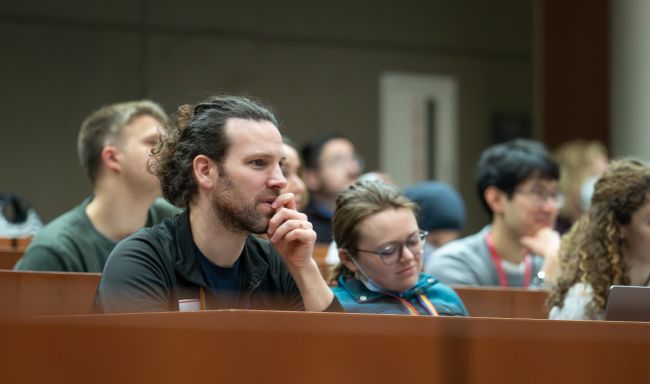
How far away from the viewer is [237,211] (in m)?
2.45

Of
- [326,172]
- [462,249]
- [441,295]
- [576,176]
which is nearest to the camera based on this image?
[441,295]

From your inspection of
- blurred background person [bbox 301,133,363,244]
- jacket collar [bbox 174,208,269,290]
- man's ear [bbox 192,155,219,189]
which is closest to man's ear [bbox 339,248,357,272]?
jacket collar [bbox 174,208,269,290]

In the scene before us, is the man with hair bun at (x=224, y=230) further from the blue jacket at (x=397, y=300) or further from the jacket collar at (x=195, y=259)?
the blue jacket at (x=397, y=300)

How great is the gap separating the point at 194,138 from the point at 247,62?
535 centimetres

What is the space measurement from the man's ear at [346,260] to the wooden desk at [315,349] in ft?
3.47

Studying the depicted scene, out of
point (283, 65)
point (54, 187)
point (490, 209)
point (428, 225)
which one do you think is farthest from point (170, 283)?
point (283, 65)

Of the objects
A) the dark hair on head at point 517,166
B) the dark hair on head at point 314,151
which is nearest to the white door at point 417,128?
the dark hair on head at point 314,151

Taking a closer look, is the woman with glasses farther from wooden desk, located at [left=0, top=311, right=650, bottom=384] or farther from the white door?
the white door

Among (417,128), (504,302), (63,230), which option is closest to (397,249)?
(504,302)

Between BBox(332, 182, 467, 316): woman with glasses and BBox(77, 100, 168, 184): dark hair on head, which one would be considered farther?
BBox(77, 100, 168, 184): dark hair on head

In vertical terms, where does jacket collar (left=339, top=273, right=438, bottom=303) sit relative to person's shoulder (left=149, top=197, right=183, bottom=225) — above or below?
below

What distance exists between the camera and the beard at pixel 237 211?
8.02 ft

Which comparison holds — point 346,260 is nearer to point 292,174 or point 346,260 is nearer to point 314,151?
point 292,174

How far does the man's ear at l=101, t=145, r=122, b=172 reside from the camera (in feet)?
11.9
